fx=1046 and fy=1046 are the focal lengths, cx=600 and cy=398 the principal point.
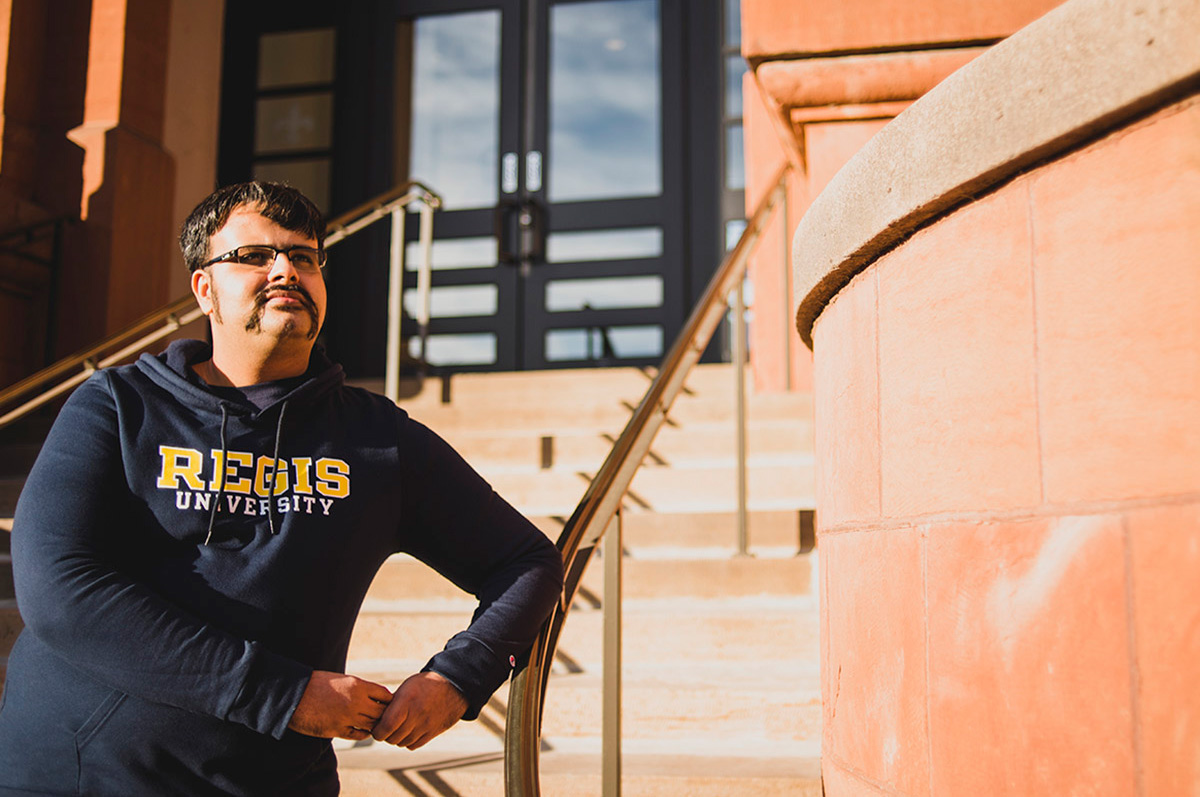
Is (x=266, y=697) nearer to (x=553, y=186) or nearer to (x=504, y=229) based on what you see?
(x=504, y=229)

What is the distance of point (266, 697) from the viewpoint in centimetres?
123

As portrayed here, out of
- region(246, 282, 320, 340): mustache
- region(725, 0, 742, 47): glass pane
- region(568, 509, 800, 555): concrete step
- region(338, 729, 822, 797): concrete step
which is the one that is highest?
region(725, 0, 742, 47): glass pane

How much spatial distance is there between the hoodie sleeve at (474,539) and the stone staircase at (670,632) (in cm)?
81

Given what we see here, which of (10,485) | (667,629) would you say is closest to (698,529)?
(667,629)

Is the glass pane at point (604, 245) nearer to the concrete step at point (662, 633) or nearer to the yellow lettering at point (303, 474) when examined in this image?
the concrete step at point (662, 633)

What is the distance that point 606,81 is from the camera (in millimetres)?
6871

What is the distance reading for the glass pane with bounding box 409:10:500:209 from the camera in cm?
683

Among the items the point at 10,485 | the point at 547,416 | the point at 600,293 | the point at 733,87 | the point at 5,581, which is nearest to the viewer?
the point at 5,581

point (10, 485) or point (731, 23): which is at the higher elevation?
point (731, 23)

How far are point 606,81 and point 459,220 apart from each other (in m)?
1.34

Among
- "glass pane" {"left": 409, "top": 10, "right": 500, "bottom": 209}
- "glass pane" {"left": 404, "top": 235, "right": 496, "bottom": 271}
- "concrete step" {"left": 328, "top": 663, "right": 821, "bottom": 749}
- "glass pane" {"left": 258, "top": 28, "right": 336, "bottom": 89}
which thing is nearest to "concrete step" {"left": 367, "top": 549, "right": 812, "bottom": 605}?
"concrete step" {"left": 328, "top": 663, "right": 821, "bottom": 749}

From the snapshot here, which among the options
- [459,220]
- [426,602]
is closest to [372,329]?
[459,220]

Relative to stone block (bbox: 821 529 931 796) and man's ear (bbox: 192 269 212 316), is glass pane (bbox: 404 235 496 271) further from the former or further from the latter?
stone block (bbox: 821 529 931 796)

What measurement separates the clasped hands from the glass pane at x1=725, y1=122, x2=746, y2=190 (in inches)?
208
